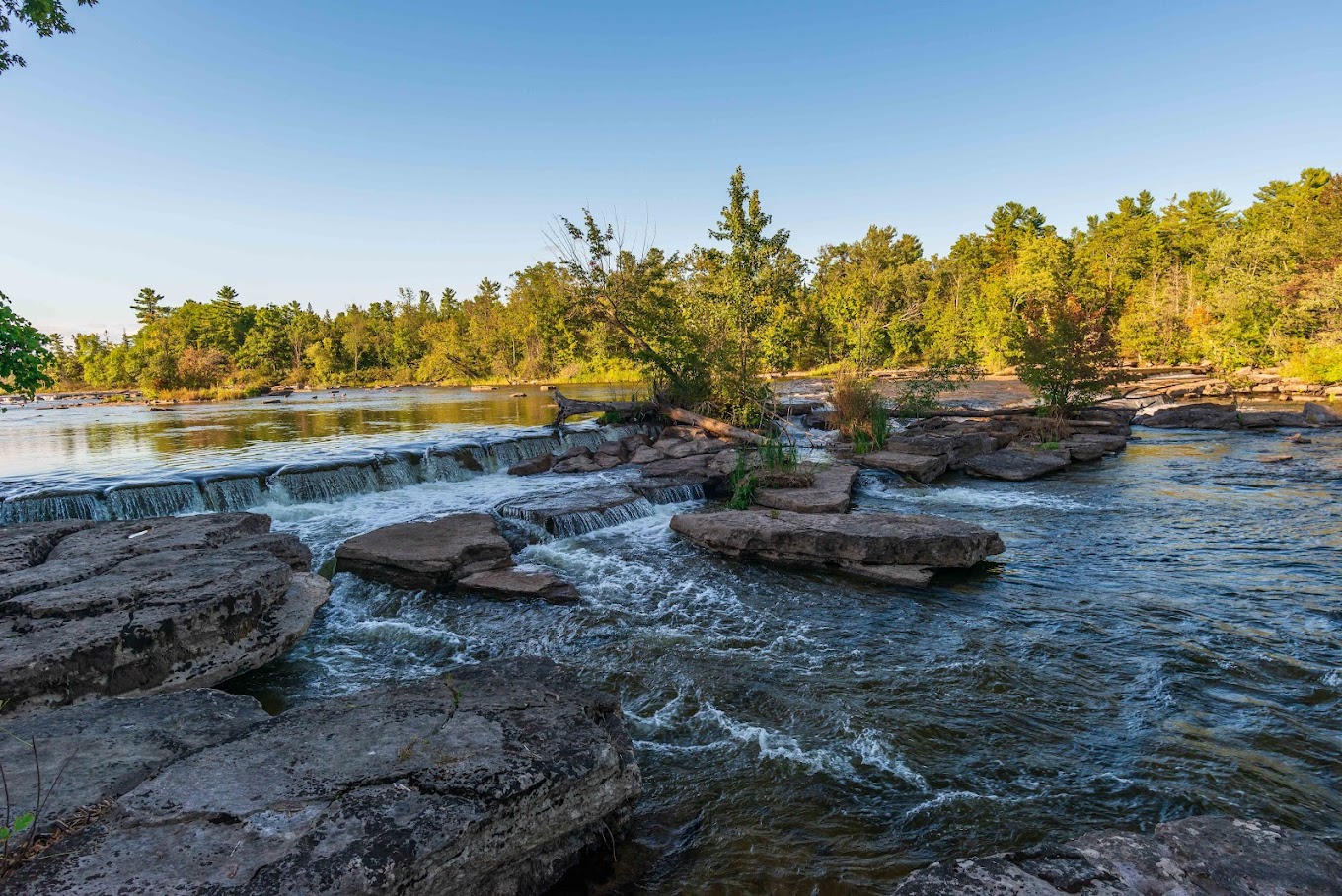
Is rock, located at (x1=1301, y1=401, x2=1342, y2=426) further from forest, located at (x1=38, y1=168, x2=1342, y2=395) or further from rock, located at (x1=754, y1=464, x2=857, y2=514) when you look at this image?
rock, located at (x1=754, y1=464, x2=857, y2=514)

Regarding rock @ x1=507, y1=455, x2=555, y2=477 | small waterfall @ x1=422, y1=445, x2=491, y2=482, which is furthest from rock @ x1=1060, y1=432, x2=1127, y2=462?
small waterfall @ x1=422, y1=445, x2=491, y2=482

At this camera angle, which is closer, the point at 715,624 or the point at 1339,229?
the point at 715,624

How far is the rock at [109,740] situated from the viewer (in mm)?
2551

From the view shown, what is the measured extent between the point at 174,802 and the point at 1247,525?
1112 cm

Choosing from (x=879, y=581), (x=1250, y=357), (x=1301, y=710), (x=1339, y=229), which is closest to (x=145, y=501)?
(x=879, y=581)

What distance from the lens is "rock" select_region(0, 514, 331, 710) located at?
375 cm

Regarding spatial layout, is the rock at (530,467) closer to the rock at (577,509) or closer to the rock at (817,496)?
the rock at (577,509)

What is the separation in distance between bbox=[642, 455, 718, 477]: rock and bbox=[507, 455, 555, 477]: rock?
2.09 metres

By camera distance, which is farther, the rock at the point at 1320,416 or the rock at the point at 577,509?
the rock at the point at 1320,416

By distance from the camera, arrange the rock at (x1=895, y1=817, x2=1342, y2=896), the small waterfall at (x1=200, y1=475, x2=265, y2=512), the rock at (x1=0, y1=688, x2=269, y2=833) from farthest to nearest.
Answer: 1. the small waterfall at (x1=200, y1=475, x2=265, y2=512)
2. the rock at (x1=0, y1=688, x2=269, y2=833)
3. the rock at (x1=895, y1=817, x2=1342, y2=896)

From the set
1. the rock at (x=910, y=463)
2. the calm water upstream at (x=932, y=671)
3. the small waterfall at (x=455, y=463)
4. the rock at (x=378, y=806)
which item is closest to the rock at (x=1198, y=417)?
the calm water upstream at (x=932, y=671)

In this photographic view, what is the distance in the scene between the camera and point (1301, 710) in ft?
13.4

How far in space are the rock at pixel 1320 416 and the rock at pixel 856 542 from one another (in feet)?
51.0

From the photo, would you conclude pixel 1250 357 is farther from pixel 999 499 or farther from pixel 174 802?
pixel 174 802
